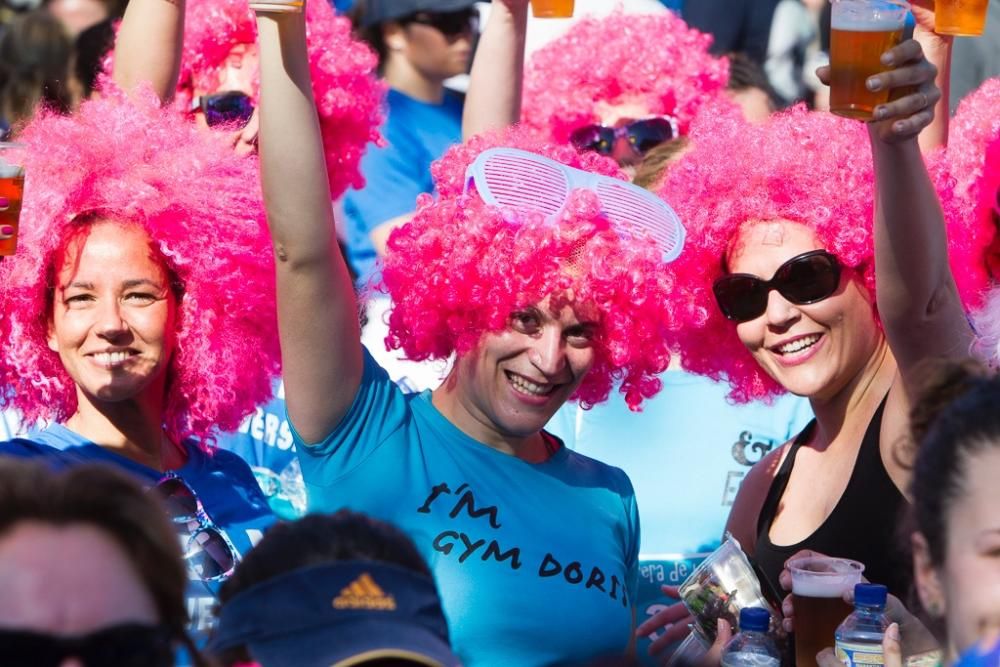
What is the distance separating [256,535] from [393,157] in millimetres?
3029

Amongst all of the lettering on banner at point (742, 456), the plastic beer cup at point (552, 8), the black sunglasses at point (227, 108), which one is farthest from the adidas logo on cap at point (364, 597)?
the black sunglasses at point (227, 108)

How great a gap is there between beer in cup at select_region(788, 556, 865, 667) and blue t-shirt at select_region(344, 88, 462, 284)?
2.90 metres

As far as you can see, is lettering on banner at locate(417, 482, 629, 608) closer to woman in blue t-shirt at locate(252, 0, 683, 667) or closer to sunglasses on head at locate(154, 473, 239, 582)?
woman in blue t-shirt at locate(252, 0, 683, 667)

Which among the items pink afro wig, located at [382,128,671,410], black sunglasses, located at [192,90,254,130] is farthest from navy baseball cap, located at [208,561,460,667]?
black sunglasses, located at [192,90,254,130]

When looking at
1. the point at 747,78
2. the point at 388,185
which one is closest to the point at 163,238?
the point at 388,185

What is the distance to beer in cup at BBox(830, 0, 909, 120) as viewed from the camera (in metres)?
2.70

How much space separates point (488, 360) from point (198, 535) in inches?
29.7

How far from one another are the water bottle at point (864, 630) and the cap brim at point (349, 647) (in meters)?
1.09

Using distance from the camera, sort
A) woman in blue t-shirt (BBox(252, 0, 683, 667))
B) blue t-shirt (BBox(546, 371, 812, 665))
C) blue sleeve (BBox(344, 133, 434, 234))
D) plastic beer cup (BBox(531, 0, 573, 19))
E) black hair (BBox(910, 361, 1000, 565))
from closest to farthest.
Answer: black hair (BBox(910, 361, 1000, 565))
woman in blue t-shirt (BBox(252, 0, 683, 667))
plastic beer cup (BBox(531, 0, 573, 19))
blue t-shirt (BBox(546, 371, 812, 665))
blue sleeve (BBox(344, 133, 434, 234))

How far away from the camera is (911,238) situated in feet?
9.70

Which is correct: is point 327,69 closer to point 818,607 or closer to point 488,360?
point 488,360

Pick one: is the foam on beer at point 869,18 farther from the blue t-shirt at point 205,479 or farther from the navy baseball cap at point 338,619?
the blue t-shirt at point 205,479

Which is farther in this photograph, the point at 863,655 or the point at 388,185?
the point at 388,185

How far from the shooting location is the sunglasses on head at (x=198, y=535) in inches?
121
